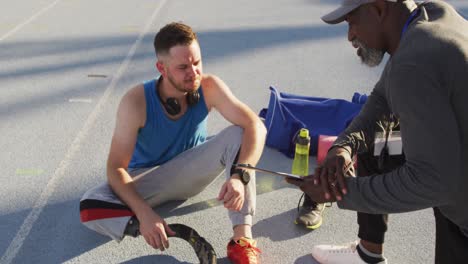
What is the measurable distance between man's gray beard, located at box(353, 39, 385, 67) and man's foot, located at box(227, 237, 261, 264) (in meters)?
1.14

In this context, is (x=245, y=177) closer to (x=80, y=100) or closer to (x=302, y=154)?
(x=302, y=154)

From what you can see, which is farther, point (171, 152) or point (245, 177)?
point (171, 152)

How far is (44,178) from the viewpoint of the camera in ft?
11.2

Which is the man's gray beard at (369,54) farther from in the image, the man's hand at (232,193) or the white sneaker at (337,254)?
the white sneaker at (337,254)

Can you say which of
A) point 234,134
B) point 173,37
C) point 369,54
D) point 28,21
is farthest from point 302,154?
point 28,21

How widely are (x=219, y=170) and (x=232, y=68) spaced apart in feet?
8.70

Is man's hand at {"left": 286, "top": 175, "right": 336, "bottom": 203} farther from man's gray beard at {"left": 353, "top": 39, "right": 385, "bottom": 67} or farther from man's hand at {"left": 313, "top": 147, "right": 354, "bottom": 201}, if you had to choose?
man's gray beard at {"left": 353, "top": 39, "right": 385, "bottom": 67}

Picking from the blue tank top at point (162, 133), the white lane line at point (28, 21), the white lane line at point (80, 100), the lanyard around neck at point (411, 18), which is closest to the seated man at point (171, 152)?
the blue tank top at point (162, 133)

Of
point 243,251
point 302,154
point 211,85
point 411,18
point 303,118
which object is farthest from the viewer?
point 303,118

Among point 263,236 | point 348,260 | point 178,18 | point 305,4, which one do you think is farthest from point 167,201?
point 305,4

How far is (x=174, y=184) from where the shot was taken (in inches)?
117

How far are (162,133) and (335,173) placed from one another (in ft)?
3.73

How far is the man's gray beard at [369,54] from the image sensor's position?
188 centimetres

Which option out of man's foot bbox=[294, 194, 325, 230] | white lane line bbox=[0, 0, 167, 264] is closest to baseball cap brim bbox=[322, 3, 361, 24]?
man's foot bbox=[294, 194, 325, 230]
